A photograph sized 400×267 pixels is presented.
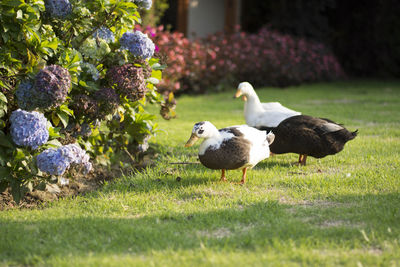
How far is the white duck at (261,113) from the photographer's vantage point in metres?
4.79

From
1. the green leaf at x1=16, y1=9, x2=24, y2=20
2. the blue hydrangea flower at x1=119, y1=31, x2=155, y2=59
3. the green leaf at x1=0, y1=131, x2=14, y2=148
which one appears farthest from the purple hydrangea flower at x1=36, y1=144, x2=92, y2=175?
the blue hydrangea flower at x1=119, y1=31, x2=155, y2=59

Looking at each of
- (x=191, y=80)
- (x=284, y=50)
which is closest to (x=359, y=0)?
(x=284, y=50)

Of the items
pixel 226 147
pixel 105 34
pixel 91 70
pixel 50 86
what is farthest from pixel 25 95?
pixel 226 147

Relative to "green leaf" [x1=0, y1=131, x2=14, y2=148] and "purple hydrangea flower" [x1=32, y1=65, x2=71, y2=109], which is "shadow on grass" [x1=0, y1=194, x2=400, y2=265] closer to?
"green leaf" [x1=0, y1=131, x2=14, y2=148]

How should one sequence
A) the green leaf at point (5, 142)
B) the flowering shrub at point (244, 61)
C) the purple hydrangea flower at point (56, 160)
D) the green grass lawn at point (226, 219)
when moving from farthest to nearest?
the flowering shrub at point (244, 61) < the green leaf at point (5, 142) < the purple hydrangea flower at point (56, 160) < the green grass lawn at point (226, 219)

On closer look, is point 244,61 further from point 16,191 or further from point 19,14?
A: point 16,191

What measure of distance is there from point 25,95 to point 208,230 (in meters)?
1.55

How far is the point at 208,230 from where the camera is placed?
2936 mm

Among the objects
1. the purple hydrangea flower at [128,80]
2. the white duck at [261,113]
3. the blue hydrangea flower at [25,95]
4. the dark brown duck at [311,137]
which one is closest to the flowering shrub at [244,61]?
the white duck at [261,113]

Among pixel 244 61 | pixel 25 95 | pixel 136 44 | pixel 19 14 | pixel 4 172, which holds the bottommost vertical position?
pixel 4 172

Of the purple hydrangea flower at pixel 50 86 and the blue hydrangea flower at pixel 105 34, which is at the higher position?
the blue hydrangea flower at pixel 105 34

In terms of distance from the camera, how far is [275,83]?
12.3m

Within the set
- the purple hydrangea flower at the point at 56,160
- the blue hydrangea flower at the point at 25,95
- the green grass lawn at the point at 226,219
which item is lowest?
the green grass lawn at the point at 226,219

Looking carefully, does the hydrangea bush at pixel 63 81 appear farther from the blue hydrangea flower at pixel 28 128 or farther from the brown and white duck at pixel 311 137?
the brown and white duck at pixel 311 137
